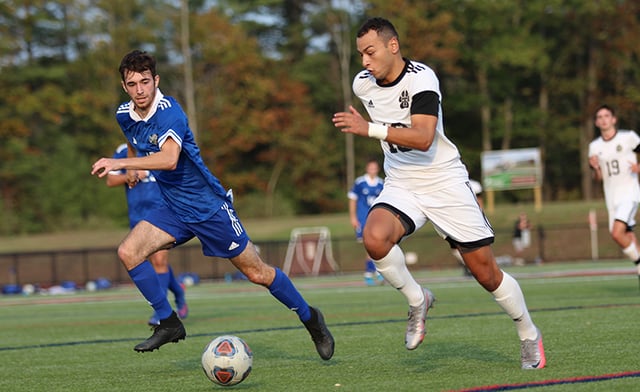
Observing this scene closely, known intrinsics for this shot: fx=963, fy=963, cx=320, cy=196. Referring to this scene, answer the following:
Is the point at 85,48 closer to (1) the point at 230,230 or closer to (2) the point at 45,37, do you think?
(2) the point at 45,37

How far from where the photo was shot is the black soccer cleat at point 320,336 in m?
7.31

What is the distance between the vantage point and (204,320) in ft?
39.9

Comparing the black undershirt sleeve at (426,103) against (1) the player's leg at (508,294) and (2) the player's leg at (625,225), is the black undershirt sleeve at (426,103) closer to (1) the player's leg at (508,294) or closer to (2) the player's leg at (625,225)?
(1) the player's leg at (508,294)

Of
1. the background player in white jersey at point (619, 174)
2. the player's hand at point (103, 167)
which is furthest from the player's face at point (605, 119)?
the player's hand at point (103, 167)

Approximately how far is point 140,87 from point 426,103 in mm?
2237

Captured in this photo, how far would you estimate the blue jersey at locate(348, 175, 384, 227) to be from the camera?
66.4 ft

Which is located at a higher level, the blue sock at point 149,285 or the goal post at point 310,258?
the blue sock at point 149,285

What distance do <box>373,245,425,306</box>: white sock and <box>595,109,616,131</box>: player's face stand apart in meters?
6.42

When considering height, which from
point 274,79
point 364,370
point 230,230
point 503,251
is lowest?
point 503,251

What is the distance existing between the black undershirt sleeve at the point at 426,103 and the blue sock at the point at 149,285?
263 cm

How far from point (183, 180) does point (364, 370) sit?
80.4 inches

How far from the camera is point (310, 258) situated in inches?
1359

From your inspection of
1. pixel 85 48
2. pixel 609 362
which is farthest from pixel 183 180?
pixel 85 48

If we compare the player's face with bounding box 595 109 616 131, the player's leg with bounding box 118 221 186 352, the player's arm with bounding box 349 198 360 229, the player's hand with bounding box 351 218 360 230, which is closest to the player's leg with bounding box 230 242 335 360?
the player's leg with bounding box 118 221 186 352
